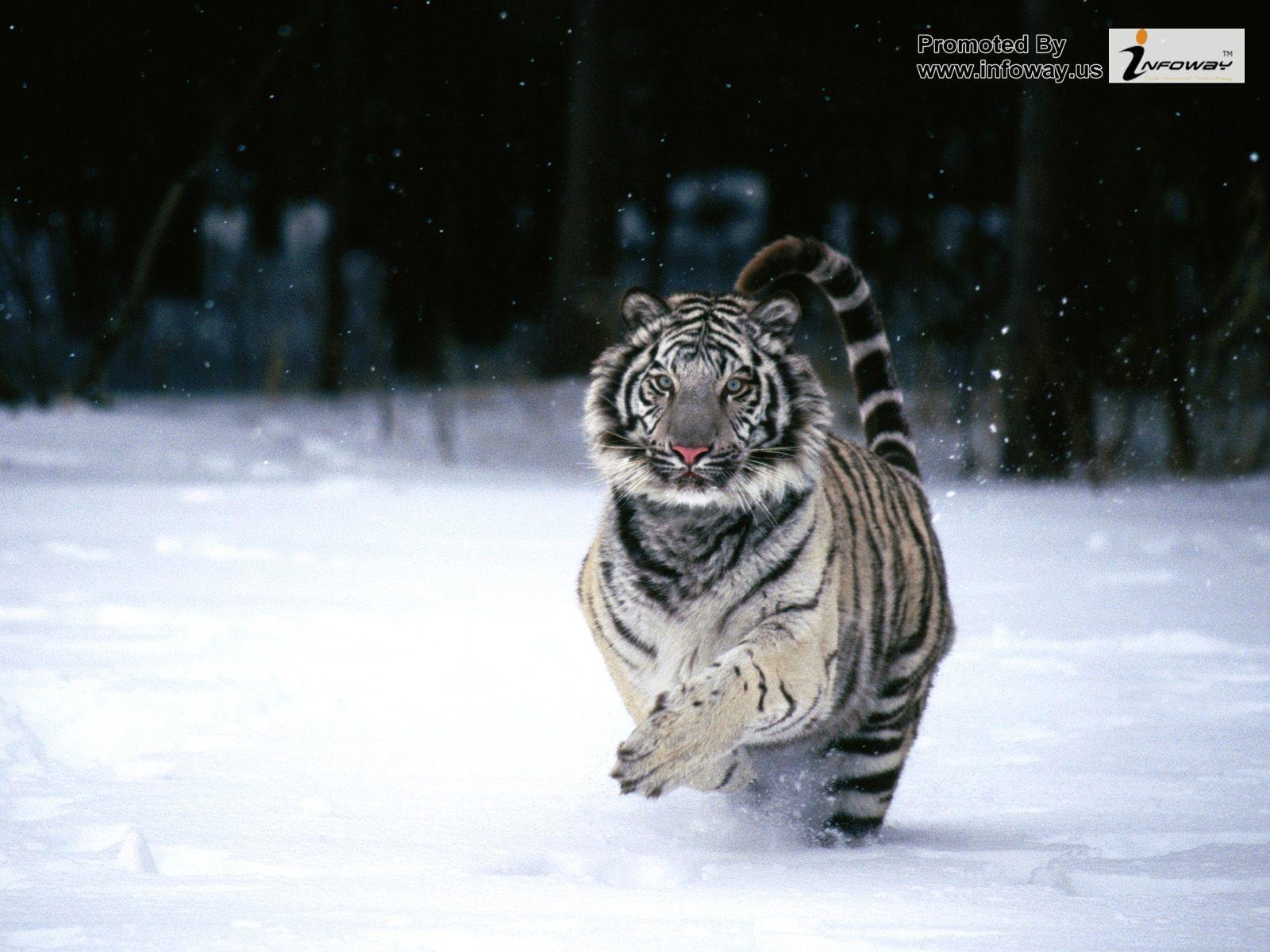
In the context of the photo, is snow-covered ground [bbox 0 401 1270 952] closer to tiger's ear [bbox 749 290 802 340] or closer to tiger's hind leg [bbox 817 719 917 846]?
tiger's hind leg [bbox 817 719 917 846]

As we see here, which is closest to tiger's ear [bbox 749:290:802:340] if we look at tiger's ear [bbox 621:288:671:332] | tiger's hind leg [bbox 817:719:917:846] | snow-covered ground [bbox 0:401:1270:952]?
tiger's ear [bbox 621:288:671:332]

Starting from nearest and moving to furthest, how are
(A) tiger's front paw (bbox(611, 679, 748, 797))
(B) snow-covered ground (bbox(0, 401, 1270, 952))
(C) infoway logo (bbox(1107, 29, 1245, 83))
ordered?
(B) snow-covered ground (bbox(0, 401, 1270, 952))
(A) tiger's front paw (bbox(611, 679, 748, 797))
(C) infoway logo (bbox(1107, 29, 1245, 83))

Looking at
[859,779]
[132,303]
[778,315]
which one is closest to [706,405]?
[778,315]

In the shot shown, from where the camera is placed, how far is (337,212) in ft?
55.8

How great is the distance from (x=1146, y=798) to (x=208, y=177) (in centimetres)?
1780

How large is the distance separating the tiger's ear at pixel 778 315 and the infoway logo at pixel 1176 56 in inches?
343

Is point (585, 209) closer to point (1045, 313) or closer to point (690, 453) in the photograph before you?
point (1045, 313)

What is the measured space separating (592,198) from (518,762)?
11.0 metres

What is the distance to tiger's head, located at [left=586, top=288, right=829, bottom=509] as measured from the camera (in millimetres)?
3090

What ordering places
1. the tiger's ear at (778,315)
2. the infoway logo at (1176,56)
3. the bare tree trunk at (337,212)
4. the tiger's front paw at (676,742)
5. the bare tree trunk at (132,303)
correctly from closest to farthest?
the tiger's front paw at (676,742), the tiger's ear at (778,315), the infoway logo at (1176,56), the bare tree trunk at (132,303), the bare tree trunk at (337,212)

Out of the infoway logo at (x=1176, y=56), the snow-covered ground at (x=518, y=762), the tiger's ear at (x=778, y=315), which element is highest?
the infoway logo at (x=1176, y=56)

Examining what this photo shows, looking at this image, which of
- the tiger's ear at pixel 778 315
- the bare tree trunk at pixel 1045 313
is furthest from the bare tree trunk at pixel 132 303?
the tiger's ear at pixel 778 315

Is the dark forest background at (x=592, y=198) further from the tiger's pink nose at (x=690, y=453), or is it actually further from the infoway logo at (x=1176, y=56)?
the tiger's pink nose at (x=690, y=453)

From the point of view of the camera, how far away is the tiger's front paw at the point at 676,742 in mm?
2904
